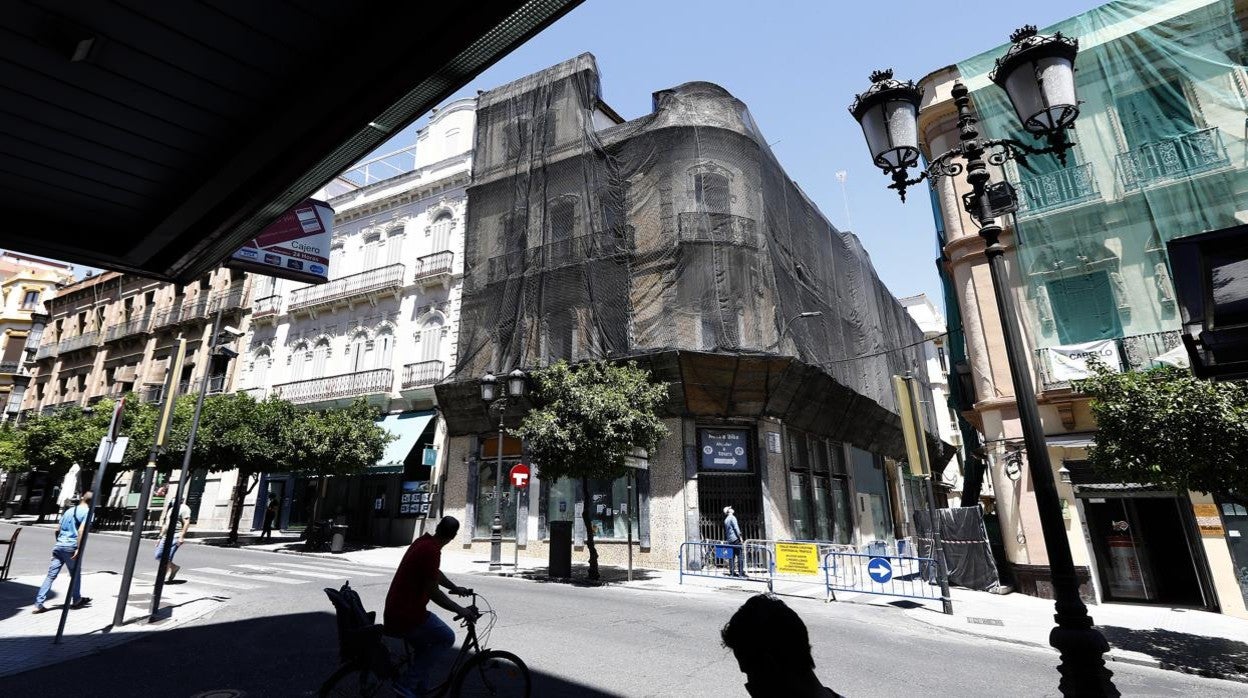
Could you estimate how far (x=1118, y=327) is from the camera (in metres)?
12.4

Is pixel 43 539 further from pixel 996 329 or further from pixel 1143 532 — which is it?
pixel 1143 532

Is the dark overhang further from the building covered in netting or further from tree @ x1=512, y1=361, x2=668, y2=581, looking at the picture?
the building covered in netting

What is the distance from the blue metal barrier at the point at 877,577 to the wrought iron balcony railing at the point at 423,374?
52.8 feet

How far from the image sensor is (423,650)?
14.5ft

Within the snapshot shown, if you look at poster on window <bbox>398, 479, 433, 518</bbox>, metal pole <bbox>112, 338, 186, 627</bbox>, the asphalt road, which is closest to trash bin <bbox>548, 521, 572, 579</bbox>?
the asphalt road

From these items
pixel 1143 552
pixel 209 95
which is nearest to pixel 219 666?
pixel 209 95

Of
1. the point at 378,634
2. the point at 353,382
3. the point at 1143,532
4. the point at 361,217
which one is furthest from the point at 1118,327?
the point at 361,217

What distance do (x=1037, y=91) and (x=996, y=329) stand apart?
1041 cm

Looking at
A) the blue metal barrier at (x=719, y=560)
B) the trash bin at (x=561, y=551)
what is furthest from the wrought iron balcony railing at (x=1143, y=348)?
the trash bin at (x=561, y=551)

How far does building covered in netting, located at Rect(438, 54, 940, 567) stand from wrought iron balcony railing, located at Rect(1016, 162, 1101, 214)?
7.12 metres

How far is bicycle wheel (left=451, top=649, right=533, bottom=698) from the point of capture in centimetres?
456

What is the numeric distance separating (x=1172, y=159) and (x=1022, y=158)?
10.8 m

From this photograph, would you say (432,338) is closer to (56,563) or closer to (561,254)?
(561,254)

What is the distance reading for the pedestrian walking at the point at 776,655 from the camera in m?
1.78
